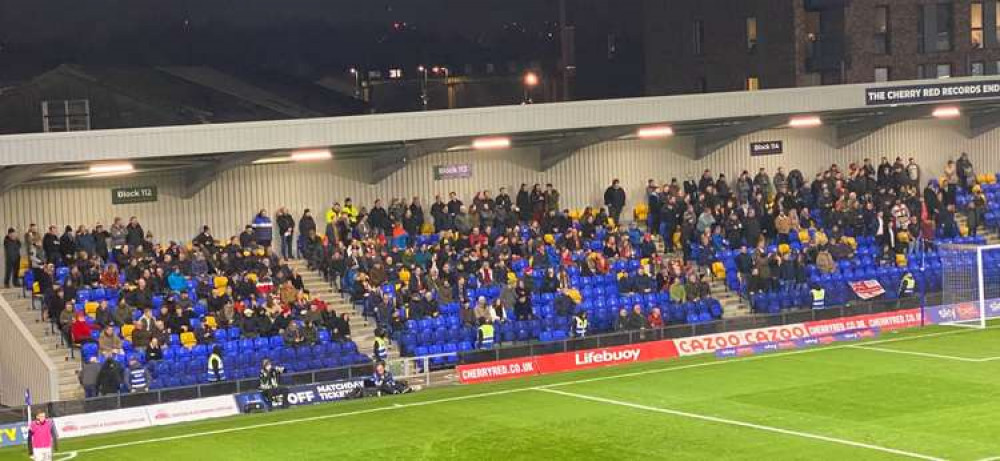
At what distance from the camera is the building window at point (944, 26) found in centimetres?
5909

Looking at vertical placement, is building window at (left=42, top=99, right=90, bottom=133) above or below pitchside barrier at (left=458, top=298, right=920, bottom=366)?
above

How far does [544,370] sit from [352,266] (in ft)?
20.7

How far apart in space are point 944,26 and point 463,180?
2416cm

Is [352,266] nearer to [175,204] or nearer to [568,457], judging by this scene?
[175,204]

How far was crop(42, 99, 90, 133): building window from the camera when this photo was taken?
52.9 metres

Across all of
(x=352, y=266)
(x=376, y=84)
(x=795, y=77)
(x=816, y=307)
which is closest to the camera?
(x=352, y=266)

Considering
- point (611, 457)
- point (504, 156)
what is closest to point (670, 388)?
point (611, 457)

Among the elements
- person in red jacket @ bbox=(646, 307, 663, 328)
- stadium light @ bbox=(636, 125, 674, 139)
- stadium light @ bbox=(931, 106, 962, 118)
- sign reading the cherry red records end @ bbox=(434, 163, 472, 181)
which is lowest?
person in red jacket @ bbox=(646, 307, 663, 328)

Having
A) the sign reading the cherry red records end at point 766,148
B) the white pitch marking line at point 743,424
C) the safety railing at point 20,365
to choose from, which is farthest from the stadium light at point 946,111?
the safety railing at point 20,365

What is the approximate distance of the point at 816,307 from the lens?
140 feet

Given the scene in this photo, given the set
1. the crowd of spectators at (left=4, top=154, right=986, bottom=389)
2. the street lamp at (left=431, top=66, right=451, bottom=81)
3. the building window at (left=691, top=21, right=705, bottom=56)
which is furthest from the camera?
the street lamp at (left=431, top=66, right=451, bottom=81)

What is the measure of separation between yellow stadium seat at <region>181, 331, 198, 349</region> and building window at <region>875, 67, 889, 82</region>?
3387cm

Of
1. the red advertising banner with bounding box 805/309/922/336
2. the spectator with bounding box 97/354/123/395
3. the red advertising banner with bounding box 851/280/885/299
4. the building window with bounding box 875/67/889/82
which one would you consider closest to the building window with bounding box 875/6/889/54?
the building window with bounding box 875/67/889/82

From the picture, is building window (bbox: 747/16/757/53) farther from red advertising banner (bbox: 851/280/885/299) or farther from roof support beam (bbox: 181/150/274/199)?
roof support beam (bbox: 181/150/274/199)
